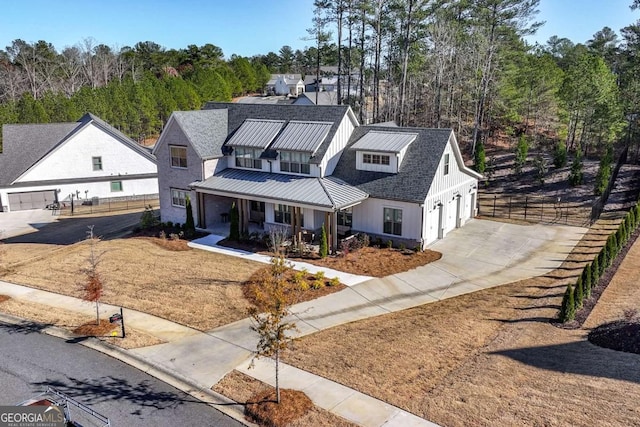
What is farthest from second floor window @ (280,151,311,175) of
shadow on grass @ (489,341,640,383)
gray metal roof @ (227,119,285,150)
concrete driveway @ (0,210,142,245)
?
shadow on grass @ (489,341,640,383)

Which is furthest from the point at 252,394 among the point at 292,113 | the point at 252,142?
the point at 292,113

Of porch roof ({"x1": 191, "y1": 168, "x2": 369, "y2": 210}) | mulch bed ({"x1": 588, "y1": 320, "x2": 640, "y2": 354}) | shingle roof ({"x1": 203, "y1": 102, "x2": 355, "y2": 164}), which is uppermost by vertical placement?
shingle roof ({"x1": 203, "y1": 102, "x2": 355, "y2": 164})

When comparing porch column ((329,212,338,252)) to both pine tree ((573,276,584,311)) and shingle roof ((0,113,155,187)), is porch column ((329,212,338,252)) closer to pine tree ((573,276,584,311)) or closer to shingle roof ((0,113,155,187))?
pine tree ((573,276,584,311))

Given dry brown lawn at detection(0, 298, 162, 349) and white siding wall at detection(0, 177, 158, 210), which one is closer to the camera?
dry brown lawn at detection(0, 298, 162, 349)

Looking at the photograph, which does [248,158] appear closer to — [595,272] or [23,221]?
[23,221]

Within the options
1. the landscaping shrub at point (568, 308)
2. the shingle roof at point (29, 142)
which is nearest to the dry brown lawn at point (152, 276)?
the landscaping shrub at point (568, 308)

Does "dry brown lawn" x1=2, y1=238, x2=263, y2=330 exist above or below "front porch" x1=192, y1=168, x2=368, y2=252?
below

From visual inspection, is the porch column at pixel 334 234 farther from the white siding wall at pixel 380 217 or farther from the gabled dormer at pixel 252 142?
the gabled dormer at pixel 252 142
